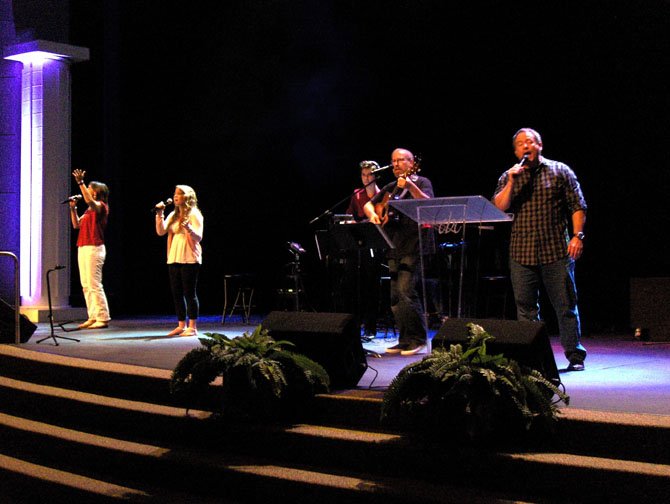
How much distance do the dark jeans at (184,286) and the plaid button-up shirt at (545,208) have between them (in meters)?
4.08

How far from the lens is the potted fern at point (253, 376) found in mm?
4754

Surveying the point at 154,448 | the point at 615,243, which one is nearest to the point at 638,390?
the point at 154,448

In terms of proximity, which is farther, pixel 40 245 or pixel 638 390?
pixel 40 245

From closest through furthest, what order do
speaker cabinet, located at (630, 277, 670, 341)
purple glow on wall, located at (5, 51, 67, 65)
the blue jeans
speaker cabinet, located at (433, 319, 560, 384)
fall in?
speaker cabinet, located at (433, 319, 560, 384), the blue jeans, speaker cabinet, located at (630, 277, 670, 341), purple glow on wall, located at (5, 51, 67, 65)

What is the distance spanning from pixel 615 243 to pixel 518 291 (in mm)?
3830

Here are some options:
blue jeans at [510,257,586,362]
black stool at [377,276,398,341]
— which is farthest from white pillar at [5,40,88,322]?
blue jeans at [510,257,586,362]

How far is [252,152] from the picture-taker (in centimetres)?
1321

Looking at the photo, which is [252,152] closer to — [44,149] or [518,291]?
[44,149]

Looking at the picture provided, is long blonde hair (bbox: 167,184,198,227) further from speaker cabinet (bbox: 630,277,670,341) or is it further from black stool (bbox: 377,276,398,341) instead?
speaker cabinet (bbox: 630,277,670,341)

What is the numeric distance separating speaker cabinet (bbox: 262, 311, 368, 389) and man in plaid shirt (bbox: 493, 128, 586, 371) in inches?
56.6

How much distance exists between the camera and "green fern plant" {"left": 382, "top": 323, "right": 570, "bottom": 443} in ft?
12.8

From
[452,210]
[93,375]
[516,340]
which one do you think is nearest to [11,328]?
[93,375]

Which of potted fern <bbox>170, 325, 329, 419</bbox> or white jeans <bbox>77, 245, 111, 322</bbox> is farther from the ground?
white jeans <bbox>77, 245, 111, 322</bbox>

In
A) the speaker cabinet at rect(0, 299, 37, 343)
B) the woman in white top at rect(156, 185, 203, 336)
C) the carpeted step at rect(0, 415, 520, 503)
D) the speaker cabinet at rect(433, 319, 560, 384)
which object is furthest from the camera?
the woman in white top at rect(156, 185, 203, 336)
